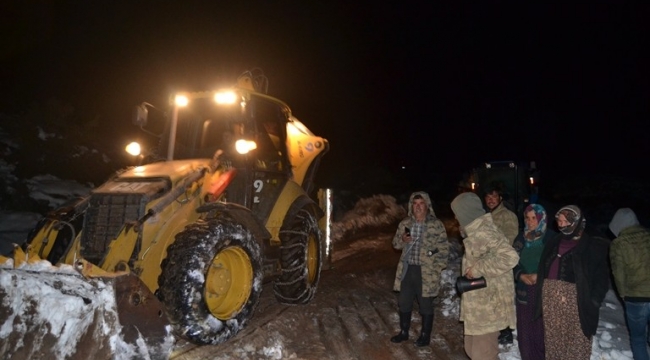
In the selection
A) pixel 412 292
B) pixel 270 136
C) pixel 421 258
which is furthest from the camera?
pixel 270 136

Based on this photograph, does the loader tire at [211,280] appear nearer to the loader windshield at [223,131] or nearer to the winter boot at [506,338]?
the loader windshield at [223,131]

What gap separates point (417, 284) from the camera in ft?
17.1

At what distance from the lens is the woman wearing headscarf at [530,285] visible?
4176mm

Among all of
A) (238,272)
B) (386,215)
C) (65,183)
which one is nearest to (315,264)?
(238,272)

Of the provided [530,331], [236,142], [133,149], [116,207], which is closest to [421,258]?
[530,331]

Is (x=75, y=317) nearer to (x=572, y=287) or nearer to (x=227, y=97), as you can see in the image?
(x=227, y=97)

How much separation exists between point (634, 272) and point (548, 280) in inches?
44.3

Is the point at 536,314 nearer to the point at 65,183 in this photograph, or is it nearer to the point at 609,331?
the point at 609,331

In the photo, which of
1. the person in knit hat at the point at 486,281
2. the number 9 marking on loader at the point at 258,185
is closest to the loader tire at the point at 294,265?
the number 9 marking on loader at the point at 258,185

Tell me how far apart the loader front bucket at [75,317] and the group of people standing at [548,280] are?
2739 millimetres

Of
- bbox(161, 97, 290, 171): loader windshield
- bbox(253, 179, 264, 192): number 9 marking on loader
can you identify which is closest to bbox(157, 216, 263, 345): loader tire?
bbox(253, 179, 264, 192): number 9 marking on loader

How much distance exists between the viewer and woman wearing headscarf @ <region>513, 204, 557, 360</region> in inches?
164

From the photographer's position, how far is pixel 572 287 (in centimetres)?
375

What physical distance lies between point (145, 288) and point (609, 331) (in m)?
5.36
